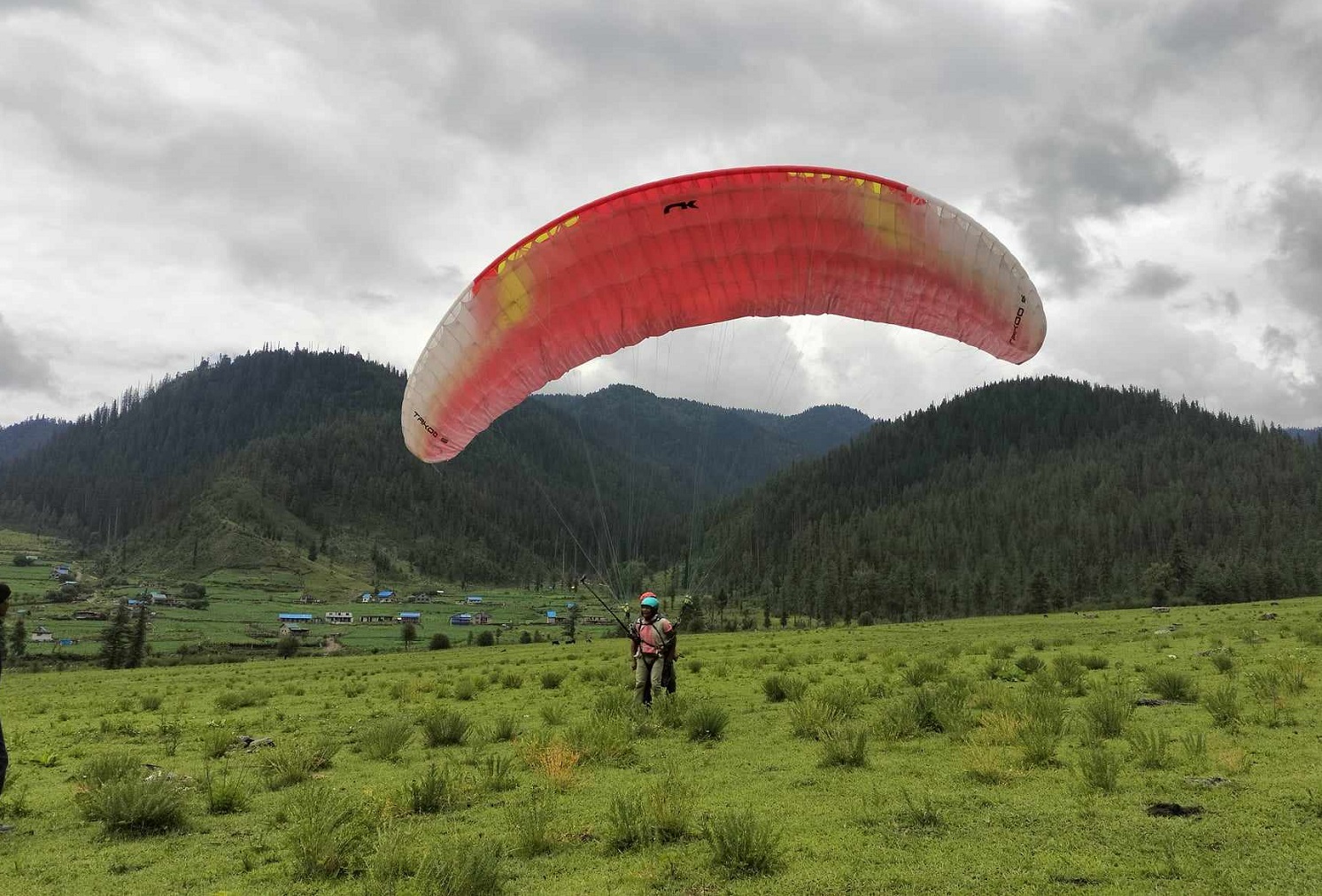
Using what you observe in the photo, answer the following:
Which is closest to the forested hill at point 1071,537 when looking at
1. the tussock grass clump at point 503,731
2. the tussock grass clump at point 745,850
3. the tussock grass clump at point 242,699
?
the tussock grass clump at point 242,699

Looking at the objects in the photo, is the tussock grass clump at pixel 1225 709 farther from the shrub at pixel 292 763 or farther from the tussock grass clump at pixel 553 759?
the shrub at pixel 292 763

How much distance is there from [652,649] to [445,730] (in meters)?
3.50

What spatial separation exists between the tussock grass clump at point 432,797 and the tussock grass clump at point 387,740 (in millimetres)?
2705

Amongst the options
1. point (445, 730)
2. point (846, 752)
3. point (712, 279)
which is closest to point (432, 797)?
point (445, 730)

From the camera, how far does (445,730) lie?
1152cm

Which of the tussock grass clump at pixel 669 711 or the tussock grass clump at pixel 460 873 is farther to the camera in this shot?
the tussock grass clump at pixel 669 711

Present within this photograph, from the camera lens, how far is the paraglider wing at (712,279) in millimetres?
12281

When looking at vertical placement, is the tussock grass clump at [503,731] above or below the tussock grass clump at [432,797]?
below

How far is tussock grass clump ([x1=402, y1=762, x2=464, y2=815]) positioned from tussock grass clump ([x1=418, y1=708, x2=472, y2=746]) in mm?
3472

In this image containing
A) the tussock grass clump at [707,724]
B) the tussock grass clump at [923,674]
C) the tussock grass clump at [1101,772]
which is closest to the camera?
the tussock grass clump at [1101,772]

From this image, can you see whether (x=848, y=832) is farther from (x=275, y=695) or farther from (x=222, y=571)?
(x=222, y=571)

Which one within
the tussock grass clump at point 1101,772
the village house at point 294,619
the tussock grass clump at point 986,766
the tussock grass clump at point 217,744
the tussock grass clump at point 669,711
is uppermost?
the tussock grass clump at point 1101,772

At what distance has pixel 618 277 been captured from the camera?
513 inches

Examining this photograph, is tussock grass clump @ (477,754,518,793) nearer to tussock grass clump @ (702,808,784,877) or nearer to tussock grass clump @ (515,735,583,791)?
tussock grass clump @ (515,735,583,791)
